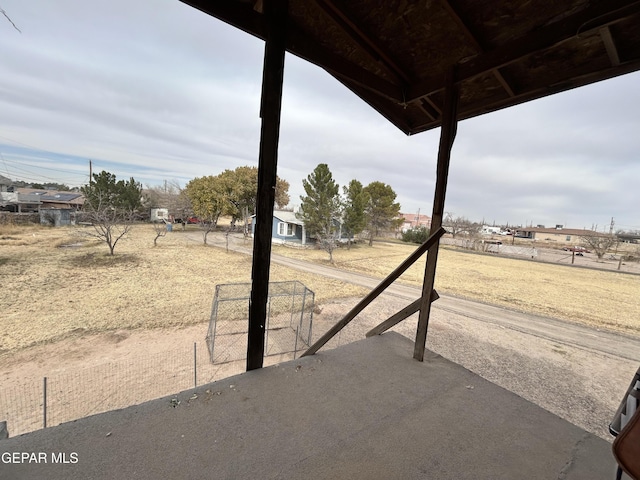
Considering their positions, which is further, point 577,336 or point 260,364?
point 577,336

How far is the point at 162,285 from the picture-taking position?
886cm

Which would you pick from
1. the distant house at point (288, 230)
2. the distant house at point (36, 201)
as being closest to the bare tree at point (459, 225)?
the distant house at point (288, 230)

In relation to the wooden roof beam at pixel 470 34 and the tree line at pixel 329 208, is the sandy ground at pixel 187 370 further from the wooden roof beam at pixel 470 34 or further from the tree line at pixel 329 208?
the tree line at pixel 329 208

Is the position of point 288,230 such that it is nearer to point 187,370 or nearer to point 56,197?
point 187,370

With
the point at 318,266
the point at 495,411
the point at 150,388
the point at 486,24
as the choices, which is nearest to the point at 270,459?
the point at 495,411

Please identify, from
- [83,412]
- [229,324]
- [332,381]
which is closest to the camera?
[332,381]

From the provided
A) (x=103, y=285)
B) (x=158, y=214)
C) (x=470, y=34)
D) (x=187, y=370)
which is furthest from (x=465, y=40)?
(x=158, y=214)

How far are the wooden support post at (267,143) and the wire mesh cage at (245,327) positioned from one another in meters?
2.60

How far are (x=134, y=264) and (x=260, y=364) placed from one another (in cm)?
1205

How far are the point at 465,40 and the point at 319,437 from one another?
8.38 ft

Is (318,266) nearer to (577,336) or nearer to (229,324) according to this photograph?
(229,324)

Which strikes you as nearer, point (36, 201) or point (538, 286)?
point (538, 286)

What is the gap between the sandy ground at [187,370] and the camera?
377cm

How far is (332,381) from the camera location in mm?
1643
